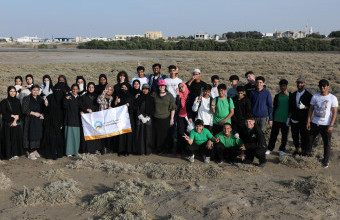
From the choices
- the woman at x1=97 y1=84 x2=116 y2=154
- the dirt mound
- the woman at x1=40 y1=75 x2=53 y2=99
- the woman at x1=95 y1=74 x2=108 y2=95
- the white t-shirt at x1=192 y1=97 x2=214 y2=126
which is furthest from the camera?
the woman at x1=40 y1=75 x2=53 y2=99

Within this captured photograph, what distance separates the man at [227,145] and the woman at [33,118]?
3808 mm

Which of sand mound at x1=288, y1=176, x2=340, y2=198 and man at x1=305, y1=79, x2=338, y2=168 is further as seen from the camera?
man at x1=305, y1=79, x2=338, y2=168

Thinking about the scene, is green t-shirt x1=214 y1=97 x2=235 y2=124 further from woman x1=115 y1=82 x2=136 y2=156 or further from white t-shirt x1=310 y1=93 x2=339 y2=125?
woman x1=115 y1=82 x2=136 y2=156

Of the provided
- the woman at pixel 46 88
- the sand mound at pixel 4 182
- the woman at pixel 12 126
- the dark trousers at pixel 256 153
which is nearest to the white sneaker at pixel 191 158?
the dark trousers at pixel 256 153

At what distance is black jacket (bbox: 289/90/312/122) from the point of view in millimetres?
6883

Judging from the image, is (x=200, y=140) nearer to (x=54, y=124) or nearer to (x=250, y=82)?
(x=250, y=82)

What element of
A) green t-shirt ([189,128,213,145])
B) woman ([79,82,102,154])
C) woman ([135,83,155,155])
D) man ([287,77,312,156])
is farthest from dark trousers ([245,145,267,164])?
woman ([79,82,102,154])

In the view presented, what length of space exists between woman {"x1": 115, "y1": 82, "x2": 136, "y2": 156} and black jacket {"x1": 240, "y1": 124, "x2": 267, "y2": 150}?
256 cm

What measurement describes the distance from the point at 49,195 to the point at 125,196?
51.2 inches

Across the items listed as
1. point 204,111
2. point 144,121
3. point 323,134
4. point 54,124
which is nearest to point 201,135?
point 204,111

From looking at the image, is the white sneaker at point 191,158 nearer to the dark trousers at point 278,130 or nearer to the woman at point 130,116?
the woman at point 130,116

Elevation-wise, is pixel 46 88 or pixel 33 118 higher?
pixel 46 88

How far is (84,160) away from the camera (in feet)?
23.4

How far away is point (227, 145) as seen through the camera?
700cm
